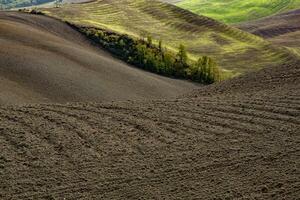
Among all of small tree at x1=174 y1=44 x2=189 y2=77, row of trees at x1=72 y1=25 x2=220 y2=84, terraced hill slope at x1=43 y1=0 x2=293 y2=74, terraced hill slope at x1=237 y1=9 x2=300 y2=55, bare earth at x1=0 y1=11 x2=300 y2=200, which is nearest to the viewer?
bare earth at x1=0 y1=11 x2=300 y2=200

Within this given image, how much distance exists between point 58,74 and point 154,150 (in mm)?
21339

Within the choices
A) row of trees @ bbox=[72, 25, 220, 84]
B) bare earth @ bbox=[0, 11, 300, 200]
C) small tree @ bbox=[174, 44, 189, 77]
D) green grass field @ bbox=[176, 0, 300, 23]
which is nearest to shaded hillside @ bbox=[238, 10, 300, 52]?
A: green grass field @ bbox=[176, 0, 300, 23]

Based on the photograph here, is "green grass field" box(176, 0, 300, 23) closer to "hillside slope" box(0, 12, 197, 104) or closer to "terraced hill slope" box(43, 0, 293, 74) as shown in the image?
"terraced hill slope" box(43, 0, 293, 74)

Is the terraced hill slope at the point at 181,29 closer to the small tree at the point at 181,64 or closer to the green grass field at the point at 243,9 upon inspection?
the small tree at the point at 181,64

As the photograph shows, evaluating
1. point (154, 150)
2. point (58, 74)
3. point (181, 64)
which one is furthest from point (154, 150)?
point (181, 64)

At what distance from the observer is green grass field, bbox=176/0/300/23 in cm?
14100

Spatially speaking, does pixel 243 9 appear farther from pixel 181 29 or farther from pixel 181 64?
pixel 181 64

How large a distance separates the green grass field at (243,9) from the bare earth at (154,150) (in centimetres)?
11413

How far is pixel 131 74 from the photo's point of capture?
49.4 metres

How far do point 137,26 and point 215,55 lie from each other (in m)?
14.8

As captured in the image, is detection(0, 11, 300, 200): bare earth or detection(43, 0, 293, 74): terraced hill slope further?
detection(43, 0, 293, 74): terraced hill slope

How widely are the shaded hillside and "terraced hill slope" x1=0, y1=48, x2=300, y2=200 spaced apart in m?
71.1

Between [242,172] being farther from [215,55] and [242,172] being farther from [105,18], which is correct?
[105,18]

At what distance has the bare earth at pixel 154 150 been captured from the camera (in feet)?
63.5
